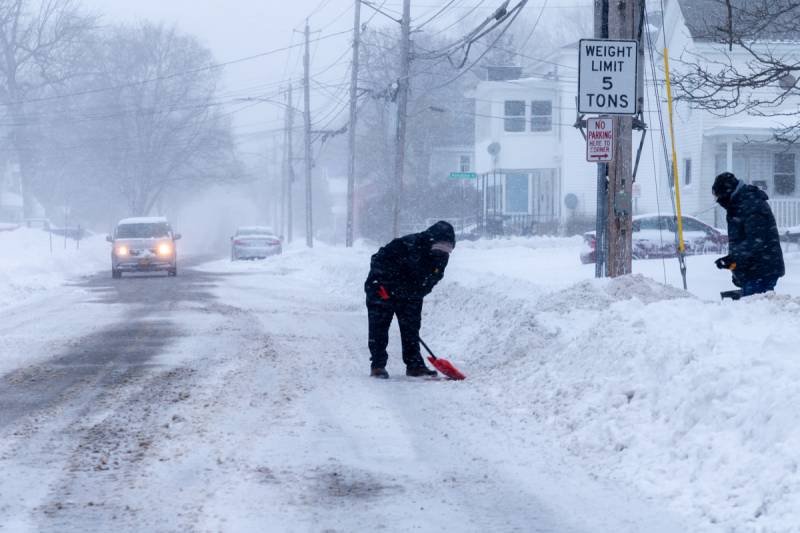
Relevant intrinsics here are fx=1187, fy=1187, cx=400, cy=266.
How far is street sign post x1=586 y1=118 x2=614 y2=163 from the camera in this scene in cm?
1375

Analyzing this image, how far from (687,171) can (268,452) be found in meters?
33.2

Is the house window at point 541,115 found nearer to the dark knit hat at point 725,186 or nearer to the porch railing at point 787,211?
the porch railing at point 787,211

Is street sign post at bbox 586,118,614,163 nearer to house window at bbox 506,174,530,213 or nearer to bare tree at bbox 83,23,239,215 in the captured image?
house window at bbox 506,174,530,213

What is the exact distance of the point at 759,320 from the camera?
9406mm

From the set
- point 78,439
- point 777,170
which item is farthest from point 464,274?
point 777,170

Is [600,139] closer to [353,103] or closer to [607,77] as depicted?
[607,77]

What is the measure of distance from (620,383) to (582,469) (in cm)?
141

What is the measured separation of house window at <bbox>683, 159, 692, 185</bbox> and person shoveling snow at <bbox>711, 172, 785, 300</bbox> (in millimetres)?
27349

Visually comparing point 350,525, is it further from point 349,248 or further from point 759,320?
point 349,248

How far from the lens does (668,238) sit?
99.7 ft

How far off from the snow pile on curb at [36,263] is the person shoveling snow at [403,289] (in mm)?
13457

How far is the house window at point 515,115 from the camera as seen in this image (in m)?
49.7

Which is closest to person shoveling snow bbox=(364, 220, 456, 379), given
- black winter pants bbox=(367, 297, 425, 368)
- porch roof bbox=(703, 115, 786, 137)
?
black winter pants bbox=(367, 297, 425, 368)

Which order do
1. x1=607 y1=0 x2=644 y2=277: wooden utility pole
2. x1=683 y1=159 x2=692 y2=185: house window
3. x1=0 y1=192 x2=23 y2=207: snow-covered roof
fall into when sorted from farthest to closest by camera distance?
x1=0 y1=192 x2=23 y2=207: snow-covered roof → x1=683 y1=159 x2=692 y2=185: house window → x1=607 y1=0 x2=644 y2=277: wooden utility pole
